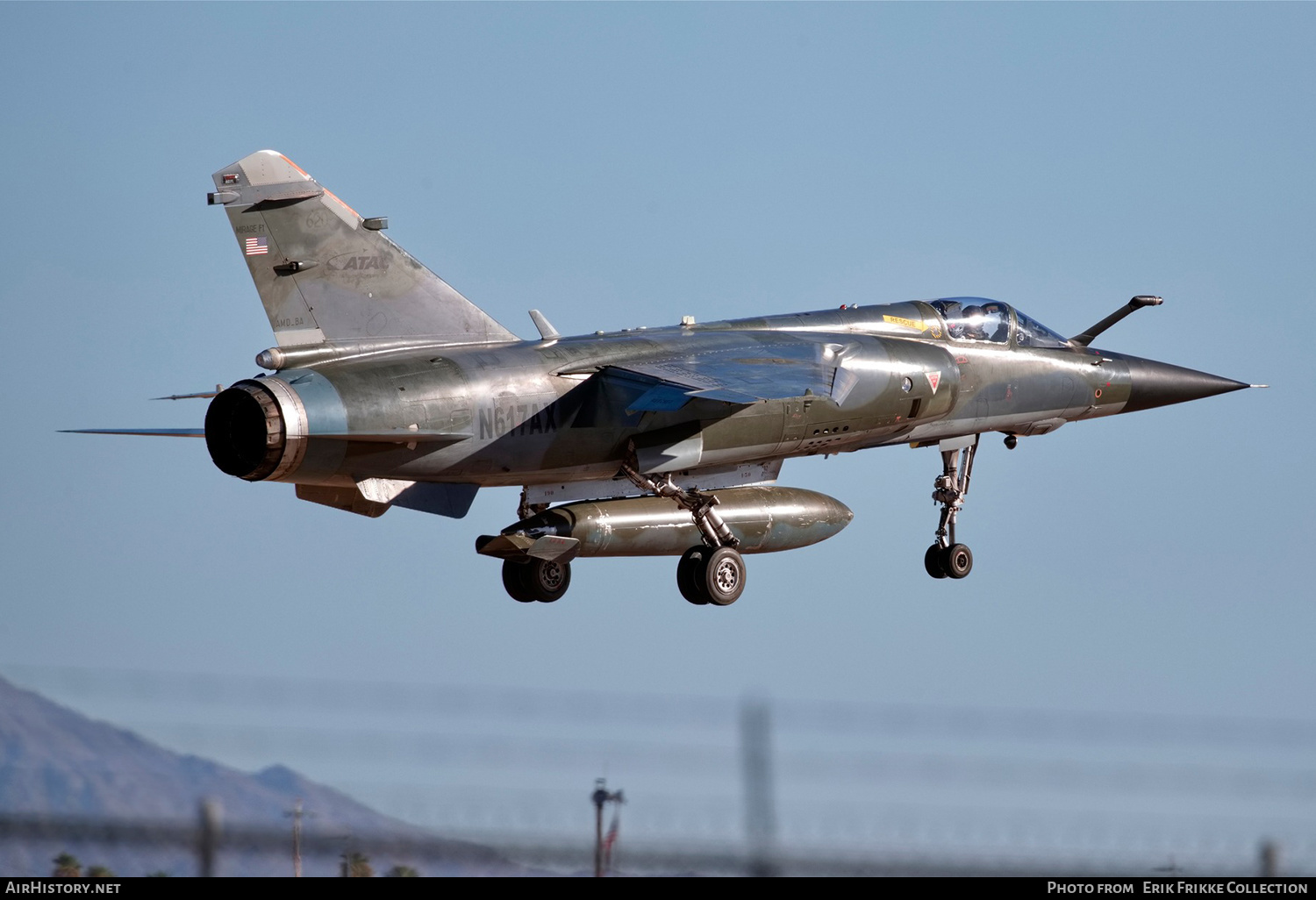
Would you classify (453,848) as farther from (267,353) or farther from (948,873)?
(267,353)

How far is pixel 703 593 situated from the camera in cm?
2064

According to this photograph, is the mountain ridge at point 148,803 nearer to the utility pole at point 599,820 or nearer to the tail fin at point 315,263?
the utility pole at point 599,820

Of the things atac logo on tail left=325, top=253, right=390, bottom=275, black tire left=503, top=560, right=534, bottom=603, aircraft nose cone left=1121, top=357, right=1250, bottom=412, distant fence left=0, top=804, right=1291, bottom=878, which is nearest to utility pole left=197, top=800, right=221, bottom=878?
distant fence left=0, top=804, right=1291, bottom=878

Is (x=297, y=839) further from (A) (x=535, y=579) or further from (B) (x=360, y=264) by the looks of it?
(A) (x=535, y=579)

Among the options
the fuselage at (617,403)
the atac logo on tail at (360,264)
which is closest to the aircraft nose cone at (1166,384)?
the fuselage at (617,403)

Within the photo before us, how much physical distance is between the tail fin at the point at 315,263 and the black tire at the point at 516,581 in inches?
139

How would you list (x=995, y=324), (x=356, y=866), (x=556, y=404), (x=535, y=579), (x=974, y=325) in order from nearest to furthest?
(x=356, y=866) < (x=556, y=404) < (x=535, y=579) < (x=974, y=325) < (x=995, y=324)

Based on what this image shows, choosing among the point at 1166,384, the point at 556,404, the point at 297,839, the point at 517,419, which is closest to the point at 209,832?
the point at 297,839

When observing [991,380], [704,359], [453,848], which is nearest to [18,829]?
[453,848]

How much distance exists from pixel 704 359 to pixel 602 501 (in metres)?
2.43

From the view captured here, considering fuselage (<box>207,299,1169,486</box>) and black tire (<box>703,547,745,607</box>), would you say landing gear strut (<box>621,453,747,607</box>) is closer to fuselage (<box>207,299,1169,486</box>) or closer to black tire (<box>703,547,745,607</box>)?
black tire (<box>703,547,745,607</box>)

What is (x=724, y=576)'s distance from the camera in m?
20.7

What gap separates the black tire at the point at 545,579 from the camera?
2216 cm

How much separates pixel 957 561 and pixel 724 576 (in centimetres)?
479
